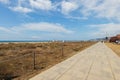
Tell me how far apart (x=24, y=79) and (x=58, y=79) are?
64.1 inches

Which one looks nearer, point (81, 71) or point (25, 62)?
point (81, 71)

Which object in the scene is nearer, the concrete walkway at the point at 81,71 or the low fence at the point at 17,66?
the concrete walkway at the point at 81,71

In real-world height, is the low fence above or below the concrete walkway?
below

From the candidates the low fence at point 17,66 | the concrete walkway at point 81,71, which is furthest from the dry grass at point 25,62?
the concrete walkway at point 81,71

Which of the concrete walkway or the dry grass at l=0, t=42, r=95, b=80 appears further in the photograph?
the dry grass at l=0, t=42, r=95, b=80

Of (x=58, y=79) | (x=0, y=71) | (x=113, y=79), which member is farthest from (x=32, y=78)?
(x=0, y=71)

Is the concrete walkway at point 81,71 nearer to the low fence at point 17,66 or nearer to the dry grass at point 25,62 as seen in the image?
the dry grass at point 25,62

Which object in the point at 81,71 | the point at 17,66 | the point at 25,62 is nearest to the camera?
the point at 81,71

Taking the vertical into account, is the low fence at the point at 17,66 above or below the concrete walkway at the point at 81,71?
below

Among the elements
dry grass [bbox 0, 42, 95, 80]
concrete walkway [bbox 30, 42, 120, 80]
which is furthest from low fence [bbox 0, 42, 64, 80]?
concrete walkway [bbox 30, 42, 120, 80]

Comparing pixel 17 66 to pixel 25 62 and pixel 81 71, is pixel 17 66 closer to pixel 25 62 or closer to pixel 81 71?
pixel 25 62

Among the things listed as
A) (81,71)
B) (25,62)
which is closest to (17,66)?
(25,62)

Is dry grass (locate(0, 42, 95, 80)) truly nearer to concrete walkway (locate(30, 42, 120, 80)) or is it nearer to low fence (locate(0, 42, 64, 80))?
low fence (locate(0, 42, 64, 80))

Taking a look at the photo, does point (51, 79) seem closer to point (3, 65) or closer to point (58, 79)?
point (58, 79)
